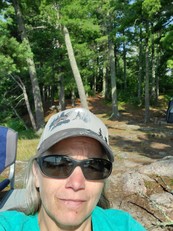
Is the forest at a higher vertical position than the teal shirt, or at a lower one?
higher

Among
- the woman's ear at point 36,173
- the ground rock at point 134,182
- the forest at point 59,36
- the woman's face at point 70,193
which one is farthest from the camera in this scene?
the forest at point 59,36

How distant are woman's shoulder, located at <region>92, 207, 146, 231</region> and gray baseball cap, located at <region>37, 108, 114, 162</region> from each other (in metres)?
0.35

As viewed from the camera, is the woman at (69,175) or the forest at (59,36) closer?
the woman at (69,175)

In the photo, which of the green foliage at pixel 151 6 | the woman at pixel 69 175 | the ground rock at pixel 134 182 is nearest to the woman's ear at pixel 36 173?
the woman at pixel 69 175

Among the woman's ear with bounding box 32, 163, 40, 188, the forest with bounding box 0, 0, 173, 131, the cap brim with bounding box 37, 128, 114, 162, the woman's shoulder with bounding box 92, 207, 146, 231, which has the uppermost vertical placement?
the forest with bounding box 0, 0, 173, 131

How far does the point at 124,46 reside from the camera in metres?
34.6

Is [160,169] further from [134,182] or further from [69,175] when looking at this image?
[69,175]

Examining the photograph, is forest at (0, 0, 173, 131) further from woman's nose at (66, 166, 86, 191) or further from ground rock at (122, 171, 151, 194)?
woman's nose at (66, 166, 86, 191)

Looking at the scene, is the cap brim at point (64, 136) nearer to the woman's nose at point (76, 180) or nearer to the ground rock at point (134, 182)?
the woman's nose at point (76, 180)

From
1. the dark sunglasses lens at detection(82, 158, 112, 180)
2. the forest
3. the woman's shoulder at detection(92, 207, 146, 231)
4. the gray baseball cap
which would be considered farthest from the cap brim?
the forest

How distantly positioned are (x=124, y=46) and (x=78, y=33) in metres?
17.7

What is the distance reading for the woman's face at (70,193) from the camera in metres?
1.41

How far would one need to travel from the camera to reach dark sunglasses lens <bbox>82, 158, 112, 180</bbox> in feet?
4.92

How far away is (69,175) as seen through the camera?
146 centimetres
